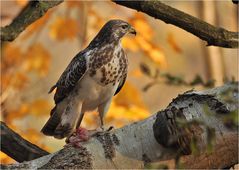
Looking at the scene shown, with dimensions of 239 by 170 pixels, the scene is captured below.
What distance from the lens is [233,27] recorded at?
7578 millimetres

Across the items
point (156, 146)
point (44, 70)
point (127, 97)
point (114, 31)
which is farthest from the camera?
point (44, 70)

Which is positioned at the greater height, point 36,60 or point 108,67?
point 108,67

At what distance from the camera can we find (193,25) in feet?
10.8

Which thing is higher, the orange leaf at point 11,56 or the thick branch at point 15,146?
the orange leaf at point 11,56

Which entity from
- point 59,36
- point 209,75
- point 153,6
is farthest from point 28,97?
point 153,6

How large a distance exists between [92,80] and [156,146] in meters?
1.86

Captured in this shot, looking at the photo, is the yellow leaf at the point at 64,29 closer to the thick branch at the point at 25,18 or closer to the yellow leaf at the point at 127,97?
the yellow leaf at the point at 127,97

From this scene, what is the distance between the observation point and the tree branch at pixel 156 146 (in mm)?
2604

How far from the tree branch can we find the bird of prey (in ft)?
5.56

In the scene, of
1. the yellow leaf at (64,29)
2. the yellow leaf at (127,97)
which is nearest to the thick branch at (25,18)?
the yellow leaf at (127,97)

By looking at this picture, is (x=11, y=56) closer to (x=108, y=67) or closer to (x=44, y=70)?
(x=44, y=70)

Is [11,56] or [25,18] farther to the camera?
[11,56]

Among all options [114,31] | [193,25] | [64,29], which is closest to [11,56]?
[64,29]

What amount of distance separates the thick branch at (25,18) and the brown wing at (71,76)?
0.85 metres
